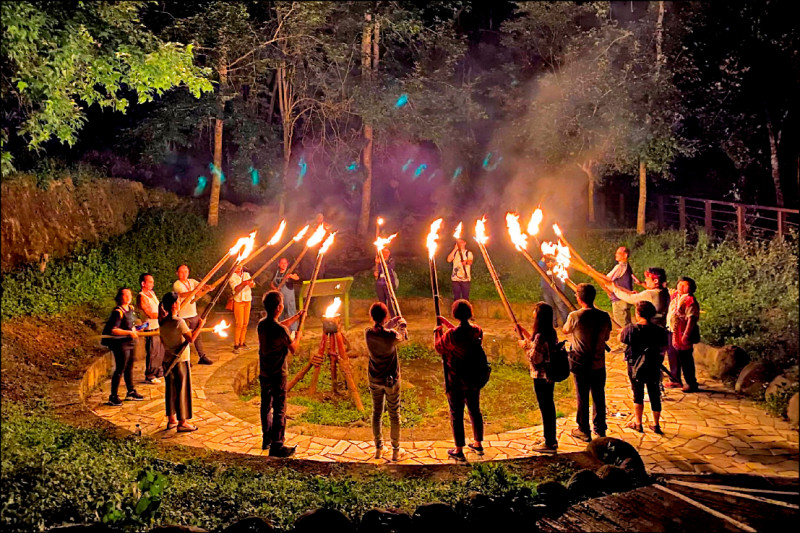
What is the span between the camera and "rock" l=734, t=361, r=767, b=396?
10.8 m

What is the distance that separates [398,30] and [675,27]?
29.8 feet

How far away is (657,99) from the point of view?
2106cm

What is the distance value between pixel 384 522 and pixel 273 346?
3144mm

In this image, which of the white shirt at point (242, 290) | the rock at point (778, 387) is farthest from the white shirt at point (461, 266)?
the rock at point (778, 387)

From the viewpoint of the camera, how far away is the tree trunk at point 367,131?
22.2 metres

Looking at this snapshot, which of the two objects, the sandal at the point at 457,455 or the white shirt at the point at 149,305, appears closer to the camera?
the sandal at the point at 457,455

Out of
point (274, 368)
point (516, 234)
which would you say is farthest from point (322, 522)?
point (516, 234)

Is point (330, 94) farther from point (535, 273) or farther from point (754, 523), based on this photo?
point (754, 523)

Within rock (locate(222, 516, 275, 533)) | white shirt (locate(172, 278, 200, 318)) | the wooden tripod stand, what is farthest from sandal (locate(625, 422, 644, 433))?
white shirt (locate(172, 278, 200, 318))

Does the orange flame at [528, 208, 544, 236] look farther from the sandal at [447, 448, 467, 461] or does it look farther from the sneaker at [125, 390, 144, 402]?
the sneaker at [125, 390, 144, 402]

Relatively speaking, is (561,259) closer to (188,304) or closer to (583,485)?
(583,485)

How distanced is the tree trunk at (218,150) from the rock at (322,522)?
16186 millimetres

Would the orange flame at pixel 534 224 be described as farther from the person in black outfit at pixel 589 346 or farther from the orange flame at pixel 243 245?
the orange flame at pixel 243 245

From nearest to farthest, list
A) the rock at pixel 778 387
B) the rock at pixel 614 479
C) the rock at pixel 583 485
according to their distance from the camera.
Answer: the rock at pixel 583 485 < the rock at pixel 614 479 < the rock at pixel 778 387
